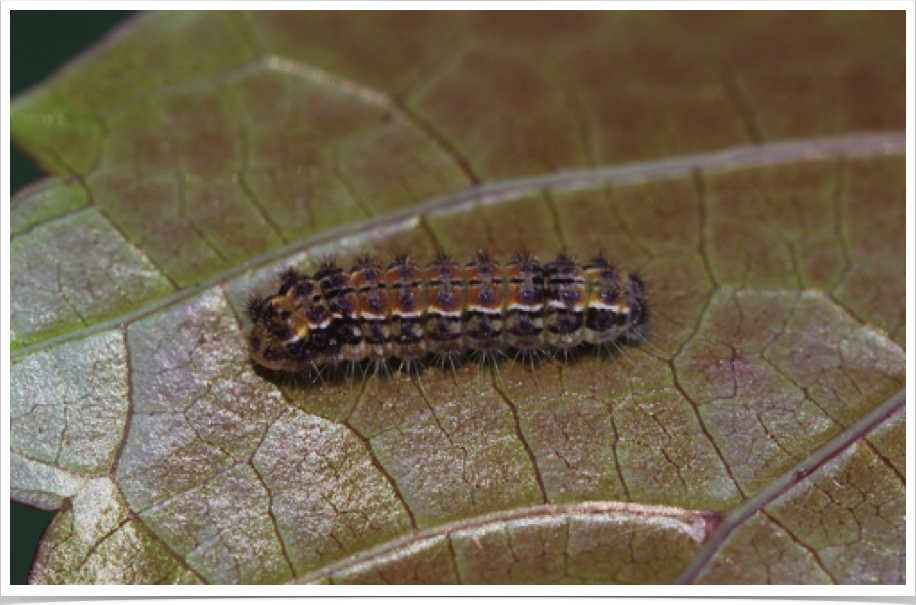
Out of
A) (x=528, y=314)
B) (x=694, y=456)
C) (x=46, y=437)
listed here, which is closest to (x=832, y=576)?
(x=694, y=456)

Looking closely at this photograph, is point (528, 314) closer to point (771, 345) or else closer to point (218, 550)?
point (771, 345)

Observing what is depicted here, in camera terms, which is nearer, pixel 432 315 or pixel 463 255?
pixel 432 315

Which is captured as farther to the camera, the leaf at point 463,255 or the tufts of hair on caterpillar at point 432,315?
the tufts of hair on caterpillar at point 432,315

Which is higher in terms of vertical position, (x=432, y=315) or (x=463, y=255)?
(x=463, y=255)

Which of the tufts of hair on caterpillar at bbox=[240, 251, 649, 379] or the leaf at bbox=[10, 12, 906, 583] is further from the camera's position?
the tufts of hair on caterpillar at bbox=[240, 251, 649, 379]
